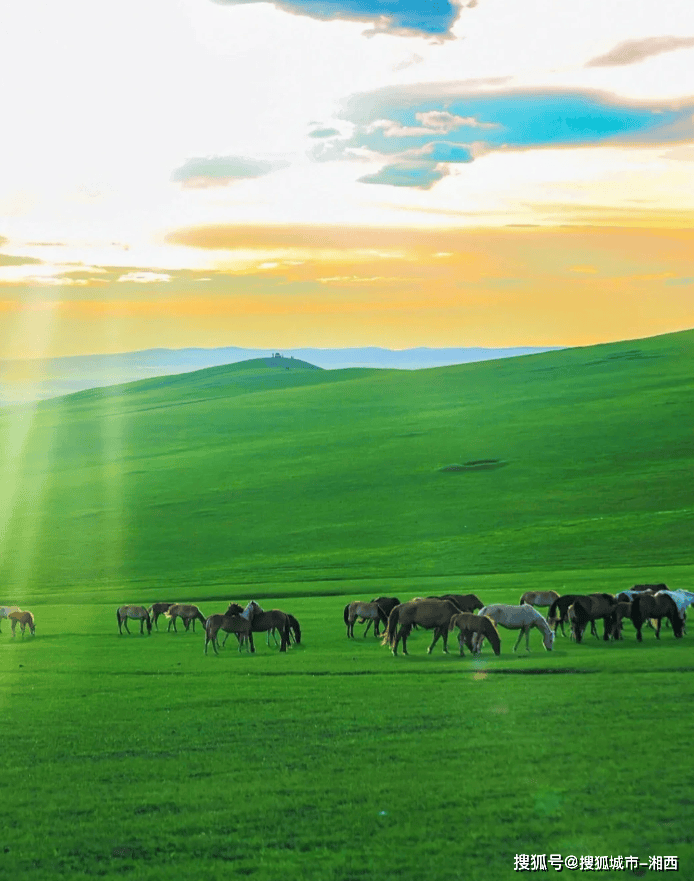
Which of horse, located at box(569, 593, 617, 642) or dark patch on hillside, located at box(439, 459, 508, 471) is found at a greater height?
dark patch on hillside, located at box(439, 459, 508, 471)

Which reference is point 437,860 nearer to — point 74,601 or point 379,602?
point 379,602

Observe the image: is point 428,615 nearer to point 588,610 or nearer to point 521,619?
point 521,619

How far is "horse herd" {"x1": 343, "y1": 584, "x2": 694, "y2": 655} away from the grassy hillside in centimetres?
1979

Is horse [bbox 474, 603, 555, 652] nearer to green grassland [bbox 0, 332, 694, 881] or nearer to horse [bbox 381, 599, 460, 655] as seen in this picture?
green grassland [bbox 0, 332, 694, 881]

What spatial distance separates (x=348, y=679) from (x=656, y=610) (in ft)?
35.2

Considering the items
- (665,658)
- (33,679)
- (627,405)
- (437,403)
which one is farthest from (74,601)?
(437,403)

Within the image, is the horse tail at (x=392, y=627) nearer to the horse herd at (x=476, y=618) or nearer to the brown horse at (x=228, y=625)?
the horse herd at (x=476, y=618)

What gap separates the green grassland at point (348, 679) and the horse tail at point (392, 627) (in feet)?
1.42

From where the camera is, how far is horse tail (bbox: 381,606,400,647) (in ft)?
88.1

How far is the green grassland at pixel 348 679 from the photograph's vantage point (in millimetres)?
12375

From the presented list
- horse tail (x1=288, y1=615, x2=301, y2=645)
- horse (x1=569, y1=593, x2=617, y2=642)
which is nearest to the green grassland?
horse tail (x1=288, y1=615, x2=301, y2=645)

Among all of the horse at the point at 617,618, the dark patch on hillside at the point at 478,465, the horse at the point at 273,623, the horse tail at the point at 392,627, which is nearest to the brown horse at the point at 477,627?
the horse tail at the point at 392,627

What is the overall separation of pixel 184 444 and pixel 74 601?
66.7 m

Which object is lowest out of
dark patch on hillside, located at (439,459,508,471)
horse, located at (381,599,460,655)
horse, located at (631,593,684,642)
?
horse, located at (631,593,684,642)
